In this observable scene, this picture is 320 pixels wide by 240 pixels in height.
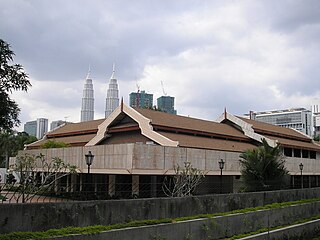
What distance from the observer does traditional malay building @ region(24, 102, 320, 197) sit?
2399 centimetres

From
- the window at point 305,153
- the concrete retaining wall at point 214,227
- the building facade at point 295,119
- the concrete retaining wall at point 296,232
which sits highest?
the building facade at point 295,119

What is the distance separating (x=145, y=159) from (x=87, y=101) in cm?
9753

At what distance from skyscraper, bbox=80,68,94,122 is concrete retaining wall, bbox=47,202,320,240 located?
104 metres

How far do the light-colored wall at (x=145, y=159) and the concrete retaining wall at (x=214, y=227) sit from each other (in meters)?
10.0

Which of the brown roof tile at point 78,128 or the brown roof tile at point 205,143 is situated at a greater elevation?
the brown roof tile at point 78,128

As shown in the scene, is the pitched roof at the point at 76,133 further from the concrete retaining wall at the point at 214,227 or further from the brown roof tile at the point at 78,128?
the concrete retaining wall at the point at 214,227

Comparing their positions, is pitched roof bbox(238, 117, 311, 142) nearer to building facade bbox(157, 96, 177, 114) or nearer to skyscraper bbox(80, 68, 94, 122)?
building facade bbox(157, 96, 177, 114)

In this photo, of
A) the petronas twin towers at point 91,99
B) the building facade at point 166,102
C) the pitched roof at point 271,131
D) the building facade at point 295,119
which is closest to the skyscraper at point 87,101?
the petronas twin towers at point 91,99

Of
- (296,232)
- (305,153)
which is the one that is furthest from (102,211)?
(305,153)

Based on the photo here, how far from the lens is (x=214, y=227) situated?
35.9ft

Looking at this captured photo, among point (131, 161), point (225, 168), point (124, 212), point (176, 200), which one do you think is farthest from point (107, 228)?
point (225, 168)

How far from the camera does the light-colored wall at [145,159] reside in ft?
76.8

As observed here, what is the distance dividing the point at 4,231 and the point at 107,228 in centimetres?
212

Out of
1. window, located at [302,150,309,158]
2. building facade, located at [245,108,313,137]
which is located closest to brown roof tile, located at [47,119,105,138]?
window, located at [302,150,309,158]
